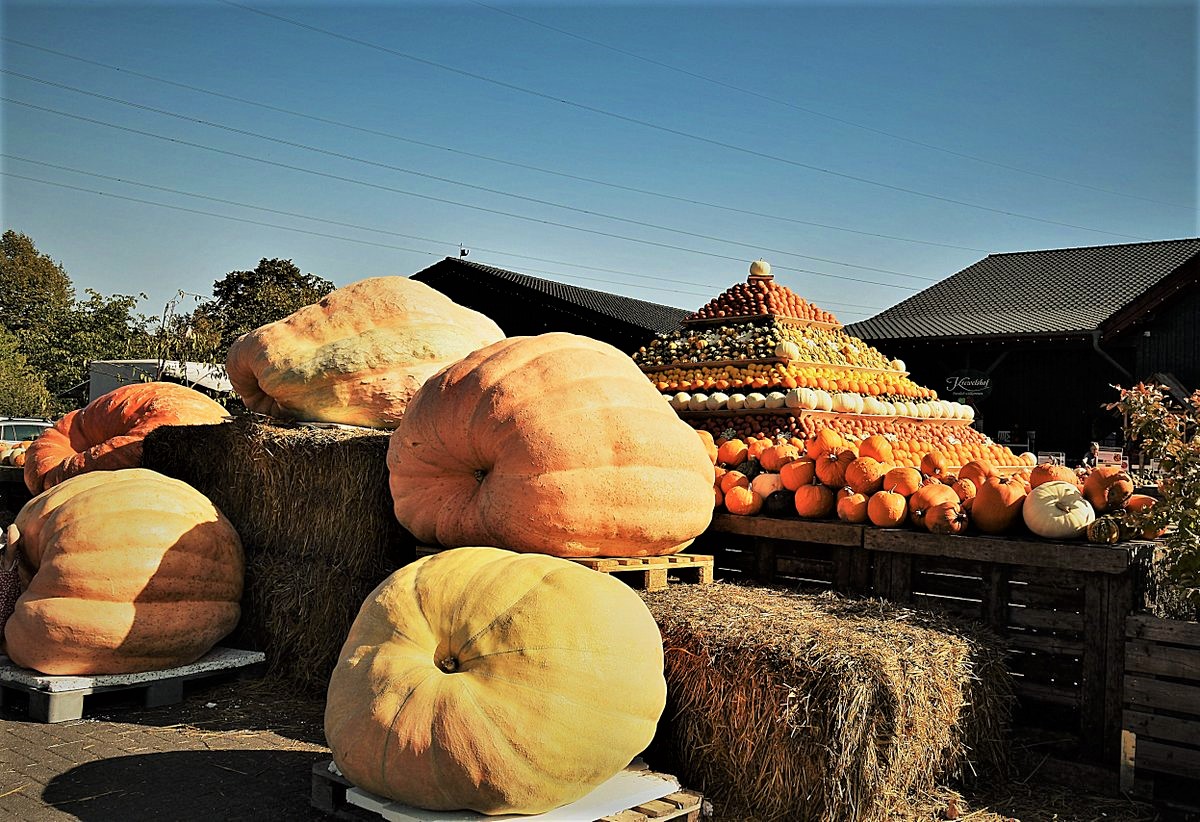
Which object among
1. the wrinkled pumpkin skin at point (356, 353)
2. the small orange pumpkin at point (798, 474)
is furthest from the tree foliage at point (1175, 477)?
the wrinkled pumpkin skin at point (356, 353)

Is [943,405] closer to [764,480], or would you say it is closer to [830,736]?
[764,480]

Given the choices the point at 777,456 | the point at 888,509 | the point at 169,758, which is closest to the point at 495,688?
the point at 169,758

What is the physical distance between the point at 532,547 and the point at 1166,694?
2495 millimetres

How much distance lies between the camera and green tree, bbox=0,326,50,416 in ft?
106

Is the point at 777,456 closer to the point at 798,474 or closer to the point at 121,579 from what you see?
the point at 798,474

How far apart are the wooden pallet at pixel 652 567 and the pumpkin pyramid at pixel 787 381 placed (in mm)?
1745

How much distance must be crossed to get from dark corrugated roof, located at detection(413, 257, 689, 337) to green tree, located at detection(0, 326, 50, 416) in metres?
15.0

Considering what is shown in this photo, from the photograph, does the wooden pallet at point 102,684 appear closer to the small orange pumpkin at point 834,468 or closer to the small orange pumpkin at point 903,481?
the small orange pumpkin at point 834,468

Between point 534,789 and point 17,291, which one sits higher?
point 17,291

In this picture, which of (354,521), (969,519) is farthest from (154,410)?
(969,519)

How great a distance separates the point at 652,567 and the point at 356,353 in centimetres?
230

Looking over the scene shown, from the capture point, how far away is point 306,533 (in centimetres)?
554

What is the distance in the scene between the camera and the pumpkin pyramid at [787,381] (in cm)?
699

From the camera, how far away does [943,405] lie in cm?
853
